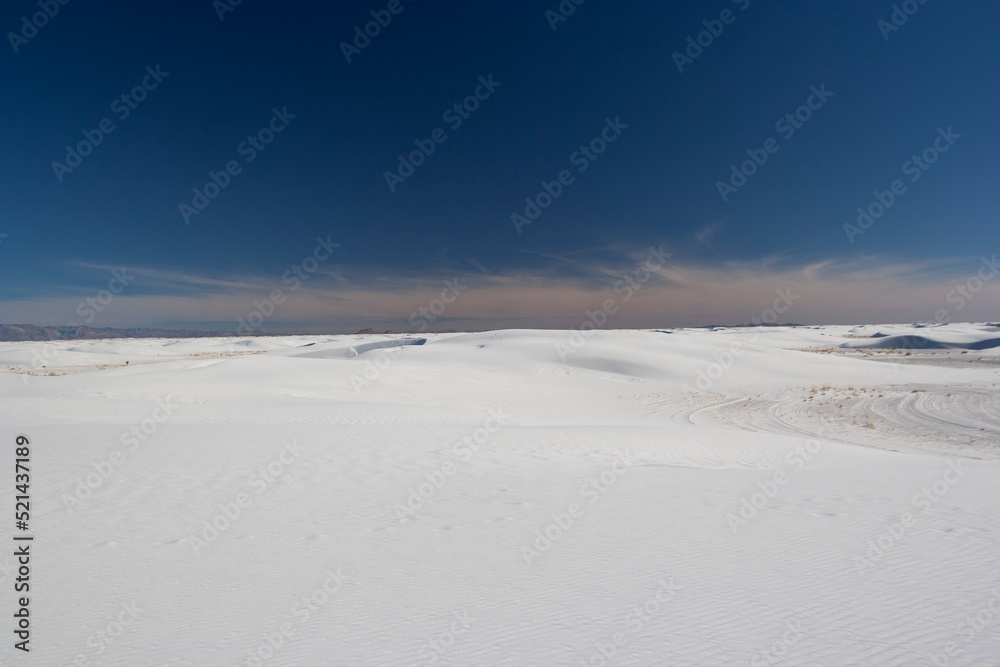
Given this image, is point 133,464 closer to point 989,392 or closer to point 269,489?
point 269,489

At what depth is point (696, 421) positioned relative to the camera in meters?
16.5

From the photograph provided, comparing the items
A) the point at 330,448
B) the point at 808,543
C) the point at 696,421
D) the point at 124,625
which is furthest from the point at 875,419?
the point at 124,625

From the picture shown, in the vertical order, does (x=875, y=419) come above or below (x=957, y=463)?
above

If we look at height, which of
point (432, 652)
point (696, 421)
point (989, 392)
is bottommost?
point (432, 652)

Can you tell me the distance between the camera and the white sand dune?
337 centimetres

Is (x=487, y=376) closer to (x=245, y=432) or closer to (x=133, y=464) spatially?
(x=245, y=432)

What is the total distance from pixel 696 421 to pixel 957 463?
7.91 meters

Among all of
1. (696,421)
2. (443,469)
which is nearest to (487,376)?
(696,421)

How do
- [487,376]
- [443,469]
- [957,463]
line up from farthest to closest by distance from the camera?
[487,376]
[957,463]
[443,469]

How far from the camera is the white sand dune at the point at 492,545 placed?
11.0 ft

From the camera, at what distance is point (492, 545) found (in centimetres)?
503

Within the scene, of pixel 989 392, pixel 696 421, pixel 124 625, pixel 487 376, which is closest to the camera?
pixel 124 625

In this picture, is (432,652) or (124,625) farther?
(124,625)

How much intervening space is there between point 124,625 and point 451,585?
8.11 feet
